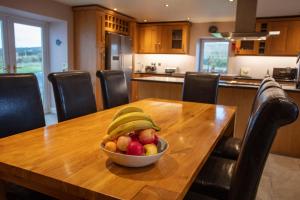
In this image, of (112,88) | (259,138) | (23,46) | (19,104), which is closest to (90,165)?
(259,138)

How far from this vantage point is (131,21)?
6062 mm

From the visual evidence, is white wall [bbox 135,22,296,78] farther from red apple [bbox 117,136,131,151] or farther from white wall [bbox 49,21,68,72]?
red apple [bbox 117,136,131,151]

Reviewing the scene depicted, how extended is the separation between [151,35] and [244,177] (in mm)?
5927

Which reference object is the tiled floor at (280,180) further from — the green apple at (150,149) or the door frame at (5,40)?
the door frame at (5,40)

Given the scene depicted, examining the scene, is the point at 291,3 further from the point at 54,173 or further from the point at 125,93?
the point at 54,173

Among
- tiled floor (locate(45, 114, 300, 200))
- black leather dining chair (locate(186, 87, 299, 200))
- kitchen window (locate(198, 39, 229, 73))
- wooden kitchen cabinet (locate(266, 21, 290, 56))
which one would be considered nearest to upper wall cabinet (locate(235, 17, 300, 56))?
wooden kitchen cabinet (locate(266, 21, 290, 56))

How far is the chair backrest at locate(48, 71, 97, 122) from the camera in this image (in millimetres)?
1861

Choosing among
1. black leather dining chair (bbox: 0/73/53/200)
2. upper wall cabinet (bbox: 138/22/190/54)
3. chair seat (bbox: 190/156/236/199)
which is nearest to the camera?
chair seat (bbox: 190/156/236/199)

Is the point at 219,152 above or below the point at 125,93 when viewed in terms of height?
below

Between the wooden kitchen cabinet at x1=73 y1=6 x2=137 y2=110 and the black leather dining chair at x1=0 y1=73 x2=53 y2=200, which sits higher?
Result: the wooden kitchen cabinet at x1=73 y1=6 x2=137 y2=110

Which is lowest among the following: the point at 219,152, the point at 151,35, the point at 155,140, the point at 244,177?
the point at 219,152

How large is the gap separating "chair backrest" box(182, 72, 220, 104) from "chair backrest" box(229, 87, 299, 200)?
1.99 meters

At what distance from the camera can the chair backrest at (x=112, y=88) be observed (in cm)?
241

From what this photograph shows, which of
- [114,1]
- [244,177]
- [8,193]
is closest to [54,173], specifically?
[8,193]
